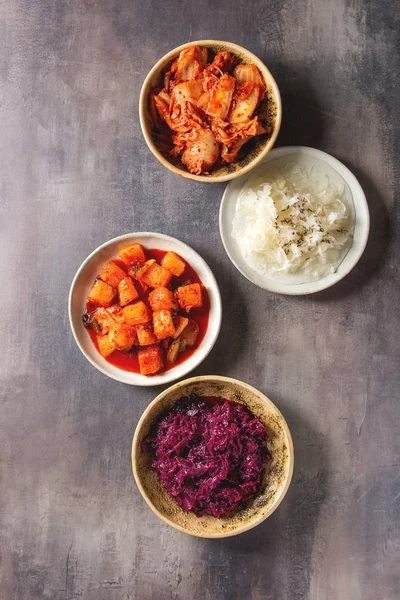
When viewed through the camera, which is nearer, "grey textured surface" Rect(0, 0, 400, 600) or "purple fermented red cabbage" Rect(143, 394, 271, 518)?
"purple fermented red cabbage" Rect(143, 394, 271, 518)

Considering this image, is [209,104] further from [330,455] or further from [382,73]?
[330,455]

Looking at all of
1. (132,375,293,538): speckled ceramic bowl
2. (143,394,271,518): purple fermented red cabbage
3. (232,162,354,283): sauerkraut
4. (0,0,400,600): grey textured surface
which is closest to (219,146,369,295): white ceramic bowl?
(232,162,354,283): sauerkraut

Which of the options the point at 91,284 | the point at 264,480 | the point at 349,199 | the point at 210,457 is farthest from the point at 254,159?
the point at 264,480

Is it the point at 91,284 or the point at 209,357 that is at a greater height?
the point at 91,284

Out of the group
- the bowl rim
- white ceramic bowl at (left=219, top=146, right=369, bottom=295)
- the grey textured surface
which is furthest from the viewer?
the grey textured surface

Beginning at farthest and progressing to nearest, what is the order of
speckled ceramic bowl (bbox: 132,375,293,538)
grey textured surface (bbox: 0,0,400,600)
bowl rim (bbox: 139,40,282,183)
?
grey textured surface (bbox: 0,0,400,600) < speckled ceramic bowl (bbox: 132,375,293,538) < bowl rim (bbox: 139,40,282,183)

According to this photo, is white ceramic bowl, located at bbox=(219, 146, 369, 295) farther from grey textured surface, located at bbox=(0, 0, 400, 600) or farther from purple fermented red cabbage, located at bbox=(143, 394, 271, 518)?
purple fermented red cabbage, located at bbox=(143, 394, 271, 518)

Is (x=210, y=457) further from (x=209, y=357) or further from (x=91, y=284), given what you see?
(x=91, y=284)

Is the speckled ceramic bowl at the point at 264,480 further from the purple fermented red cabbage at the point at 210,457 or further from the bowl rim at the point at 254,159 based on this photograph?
the bowl rim at the point at 254,159
